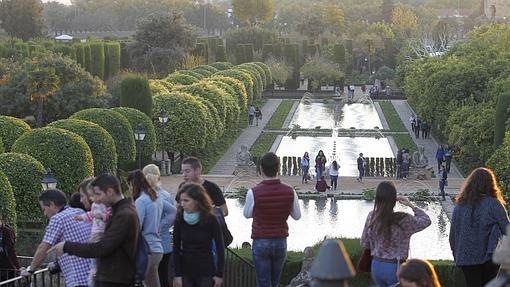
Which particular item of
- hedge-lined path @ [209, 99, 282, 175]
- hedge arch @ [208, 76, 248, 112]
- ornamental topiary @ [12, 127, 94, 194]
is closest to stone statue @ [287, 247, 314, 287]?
ornamental topiary @ [12, 127, 94, 194]

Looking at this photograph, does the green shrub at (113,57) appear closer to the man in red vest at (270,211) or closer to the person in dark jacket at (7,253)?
the person in dark jacket at (7,253)

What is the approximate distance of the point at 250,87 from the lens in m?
50.8

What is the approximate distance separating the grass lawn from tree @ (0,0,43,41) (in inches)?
971

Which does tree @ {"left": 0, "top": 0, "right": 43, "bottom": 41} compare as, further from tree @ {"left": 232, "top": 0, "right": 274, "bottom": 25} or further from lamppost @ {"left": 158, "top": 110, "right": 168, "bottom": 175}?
lamppost @ {"left": 158, "top": 110, "right": 168, "bottom": 175}

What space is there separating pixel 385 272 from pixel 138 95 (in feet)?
81.8

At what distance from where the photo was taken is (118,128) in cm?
2775

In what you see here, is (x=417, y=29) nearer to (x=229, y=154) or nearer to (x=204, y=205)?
(x=229, y=154)

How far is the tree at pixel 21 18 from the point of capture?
76.0m

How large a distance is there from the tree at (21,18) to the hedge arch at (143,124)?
159 ft

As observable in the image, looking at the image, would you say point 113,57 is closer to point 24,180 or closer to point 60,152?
point 60,152

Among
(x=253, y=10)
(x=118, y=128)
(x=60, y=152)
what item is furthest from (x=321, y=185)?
(x=253, y=10)

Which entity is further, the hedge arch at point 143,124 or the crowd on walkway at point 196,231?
the hedge arch at point 143,124

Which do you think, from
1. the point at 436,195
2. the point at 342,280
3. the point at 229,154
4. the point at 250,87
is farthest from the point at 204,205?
the point at 250,87

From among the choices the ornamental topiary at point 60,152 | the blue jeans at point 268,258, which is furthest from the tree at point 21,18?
the blue jeans at point 268,258
